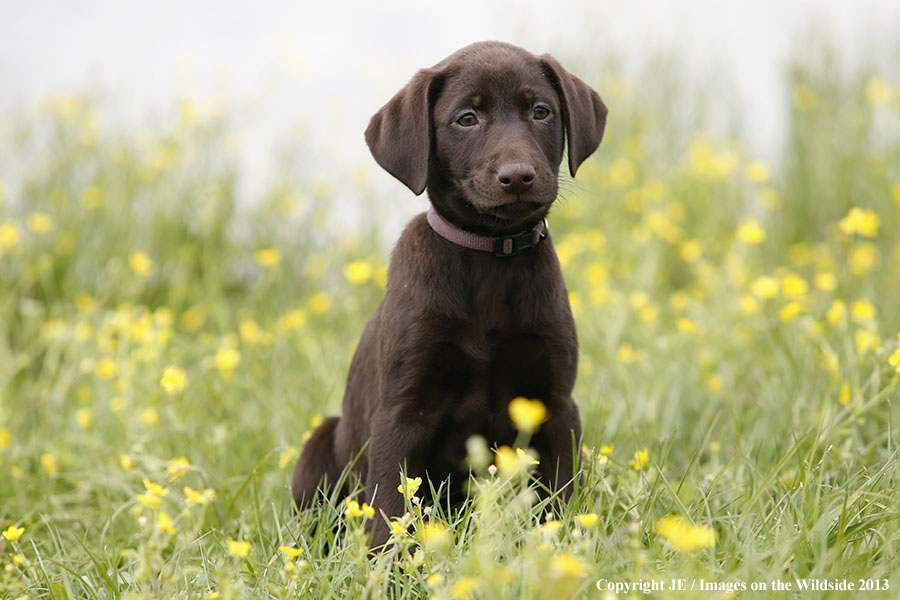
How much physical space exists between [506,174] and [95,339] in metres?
2.94

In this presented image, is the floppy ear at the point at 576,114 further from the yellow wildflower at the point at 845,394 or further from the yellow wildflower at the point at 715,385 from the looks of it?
the yellow wildflower at the point at 715,385

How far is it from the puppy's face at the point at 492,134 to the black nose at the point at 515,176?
0.04 m

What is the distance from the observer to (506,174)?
2412 millimetres

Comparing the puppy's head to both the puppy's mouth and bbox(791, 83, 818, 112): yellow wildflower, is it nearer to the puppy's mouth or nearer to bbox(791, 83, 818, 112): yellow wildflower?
the puppy's mouth

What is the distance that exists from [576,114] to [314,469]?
1.33 meters

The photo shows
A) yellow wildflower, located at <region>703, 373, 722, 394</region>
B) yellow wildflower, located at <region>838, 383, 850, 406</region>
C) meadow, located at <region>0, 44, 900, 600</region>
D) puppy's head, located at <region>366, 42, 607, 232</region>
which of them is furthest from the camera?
yellow wildflower, located at <region>703, 373, 722, 394</region>

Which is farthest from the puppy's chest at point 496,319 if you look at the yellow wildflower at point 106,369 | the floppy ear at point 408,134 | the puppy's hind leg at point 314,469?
the yellow wildflower at point 106,369

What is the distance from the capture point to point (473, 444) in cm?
154

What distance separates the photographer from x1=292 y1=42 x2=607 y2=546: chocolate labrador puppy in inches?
98.7

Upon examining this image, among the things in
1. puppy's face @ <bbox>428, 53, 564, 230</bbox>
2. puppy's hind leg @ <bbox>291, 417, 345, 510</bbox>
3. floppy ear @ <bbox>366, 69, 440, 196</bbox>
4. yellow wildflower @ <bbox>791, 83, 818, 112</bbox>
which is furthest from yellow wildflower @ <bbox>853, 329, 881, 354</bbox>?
yellow wildflower @ <bbox>791, 83, 818, 112</bbox>

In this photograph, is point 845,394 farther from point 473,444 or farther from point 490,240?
point 473,444

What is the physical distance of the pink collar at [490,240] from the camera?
260 centimetres

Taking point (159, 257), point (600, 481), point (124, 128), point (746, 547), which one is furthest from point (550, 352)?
point (124, 128)

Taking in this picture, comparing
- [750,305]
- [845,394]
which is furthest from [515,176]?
[750,305]
